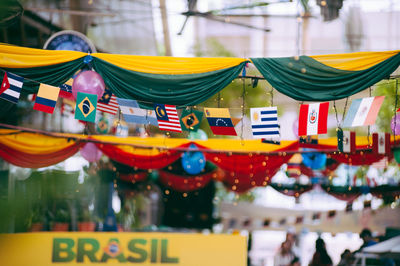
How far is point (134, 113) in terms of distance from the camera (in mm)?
6672

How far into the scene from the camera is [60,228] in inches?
446

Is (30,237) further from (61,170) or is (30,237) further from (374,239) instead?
(374,239)

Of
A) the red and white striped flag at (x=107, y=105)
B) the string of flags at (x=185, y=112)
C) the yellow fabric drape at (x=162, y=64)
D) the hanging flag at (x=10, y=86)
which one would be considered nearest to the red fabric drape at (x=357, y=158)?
the string of flags at (x=185, y=112)

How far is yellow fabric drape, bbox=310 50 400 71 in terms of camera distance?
598 cm

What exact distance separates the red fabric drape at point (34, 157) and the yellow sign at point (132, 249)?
1.33m

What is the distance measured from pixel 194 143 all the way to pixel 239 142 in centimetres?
93

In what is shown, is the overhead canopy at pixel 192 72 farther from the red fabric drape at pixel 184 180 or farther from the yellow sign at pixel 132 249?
the red fabric drape at pixel 184 180

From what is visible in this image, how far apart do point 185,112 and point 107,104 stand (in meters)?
1.11

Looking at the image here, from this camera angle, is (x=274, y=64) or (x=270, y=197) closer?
(x=274, y=64)

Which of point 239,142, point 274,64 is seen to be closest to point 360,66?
point 274,64

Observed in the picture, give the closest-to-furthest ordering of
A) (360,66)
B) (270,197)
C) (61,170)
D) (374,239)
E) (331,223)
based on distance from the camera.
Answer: (360,66), (374,239), (61,170), (331,223), (270,197)

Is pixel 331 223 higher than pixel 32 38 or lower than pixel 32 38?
lower

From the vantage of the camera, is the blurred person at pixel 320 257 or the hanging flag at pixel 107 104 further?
the blurred person at pixel 320 257

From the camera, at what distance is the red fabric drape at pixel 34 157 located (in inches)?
351
